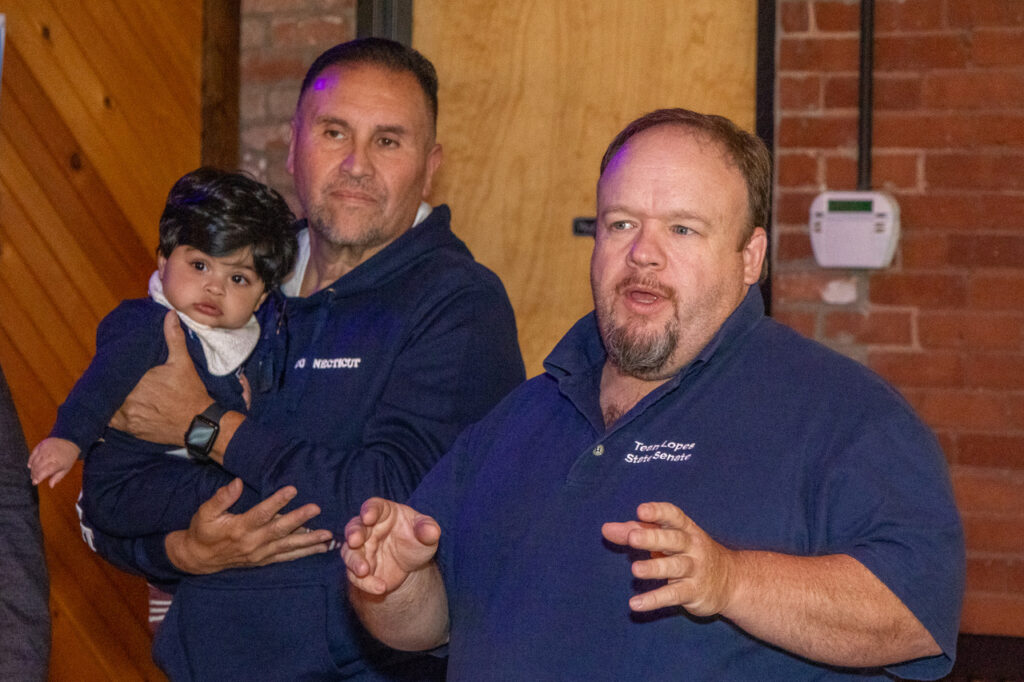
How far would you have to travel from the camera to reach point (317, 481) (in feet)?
7.01

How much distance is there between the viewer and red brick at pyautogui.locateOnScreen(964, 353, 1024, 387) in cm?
309

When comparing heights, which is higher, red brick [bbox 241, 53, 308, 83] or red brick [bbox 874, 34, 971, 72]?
red brick [bbox 241, 53, 308, 83]

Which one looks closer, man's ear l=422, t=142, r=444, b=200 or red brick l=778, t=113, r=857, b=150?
man's ear l=422, t=142, r=444, b=200

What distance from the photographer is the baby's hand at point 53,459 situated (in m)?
2.24

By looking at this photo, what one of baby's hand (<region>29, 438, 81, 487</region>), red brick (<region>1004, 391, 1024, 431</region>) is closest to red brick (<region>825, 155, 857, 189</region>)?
red brick (<region>1004, 391, 1024, 431</region>)

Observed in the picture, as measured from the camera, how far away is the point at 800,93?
3.24 metres

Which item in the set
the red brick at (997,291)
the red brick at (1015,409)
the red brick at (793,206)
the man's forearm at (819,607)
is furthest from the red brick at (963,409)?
the man's forearm at (819,607)

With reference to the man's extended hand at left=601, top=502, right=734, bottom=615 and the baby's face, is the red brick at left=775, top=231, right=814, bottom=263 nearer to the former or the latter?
the baby's face

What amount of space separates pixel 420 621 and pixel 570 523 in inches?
14.7

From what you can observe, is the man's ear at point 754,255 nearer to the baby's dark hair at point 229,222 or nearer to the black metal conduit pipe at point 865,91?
the baby's dark hair at point 229,222

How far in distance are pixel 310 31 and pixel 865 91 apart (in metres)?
1.76

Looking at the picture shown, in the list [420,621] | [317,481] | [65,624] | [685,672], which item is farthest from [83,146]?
[685,672]

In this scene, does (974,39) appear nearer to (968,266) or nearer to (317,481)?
(968,266)

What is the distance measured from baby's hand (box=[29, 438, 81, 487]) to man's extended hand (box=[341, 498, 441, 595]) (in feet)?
2.57
